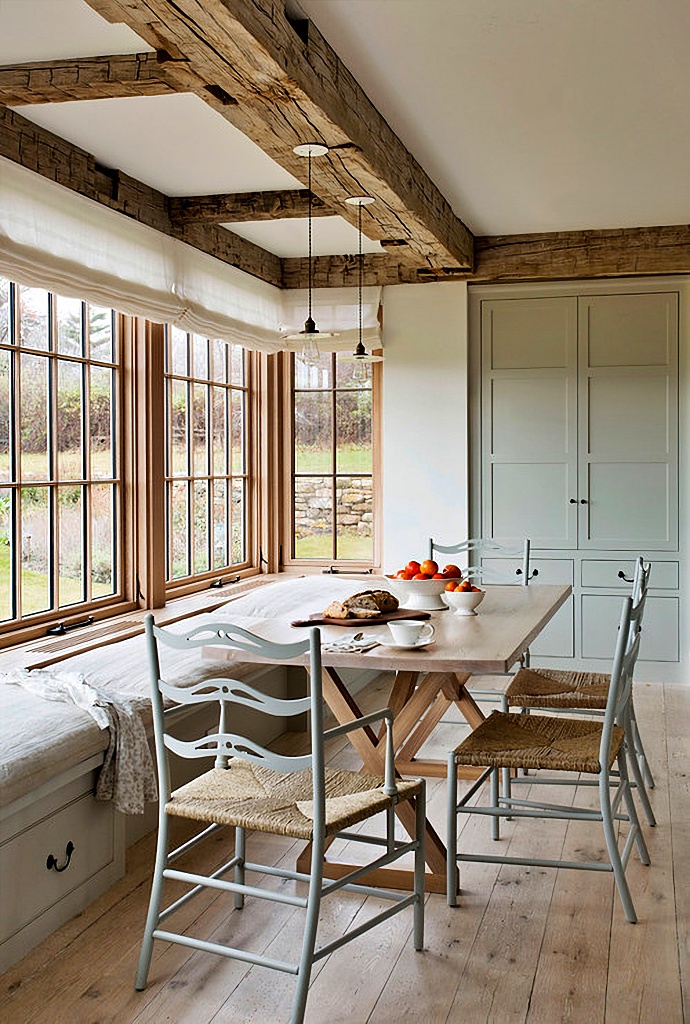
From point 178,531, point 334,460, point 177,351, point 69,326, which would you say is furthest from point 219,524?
point 69,326

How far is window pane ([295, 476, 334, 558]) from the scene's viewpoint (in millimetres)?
6480

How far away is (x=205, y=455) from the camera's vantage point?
574 cm

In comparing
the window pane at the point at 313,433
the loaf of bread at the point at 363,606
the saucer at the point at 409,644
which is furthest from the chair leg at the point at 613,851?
the window pane at the point at 313,433

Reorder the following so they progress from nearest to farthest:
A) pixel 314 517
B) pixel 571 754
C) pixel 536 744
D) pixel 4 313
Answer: pixel 571 754, pixel 536 744, pixel 4 313, pixel 314 517

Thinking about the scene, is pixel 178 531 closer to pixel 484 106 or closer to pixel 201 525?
pixel 201 525

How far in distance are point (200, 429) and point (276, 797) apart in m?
3.37

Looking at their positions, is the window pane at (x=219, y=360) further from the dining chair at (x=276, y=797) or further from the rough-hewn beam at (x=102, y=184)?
the dining chair at (x=276, y=797)

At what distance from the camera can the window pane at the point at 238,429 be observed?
616cm

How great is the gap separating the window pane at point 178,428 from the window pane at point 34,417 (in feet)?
3.49

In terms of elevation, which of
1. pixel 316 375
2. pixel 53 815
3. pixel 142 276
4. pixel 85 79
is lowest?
pixel 53 815

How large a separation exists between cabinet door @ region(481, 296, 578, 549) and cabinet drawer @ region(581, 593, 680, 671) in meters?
0.40

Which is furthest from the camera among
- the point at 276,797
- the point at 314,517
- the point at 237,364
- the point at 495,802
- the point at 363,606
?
the point at 314,517

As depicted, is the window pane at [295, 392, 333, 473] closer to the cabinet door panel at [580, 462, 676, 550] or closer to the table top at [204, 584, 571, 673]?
the cabinet door panel at [580, 462, 676, 550]

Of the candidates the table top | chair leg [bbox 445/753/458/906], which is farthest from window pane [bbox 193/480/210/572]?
chair leg [bbox 445/753/458/906]
